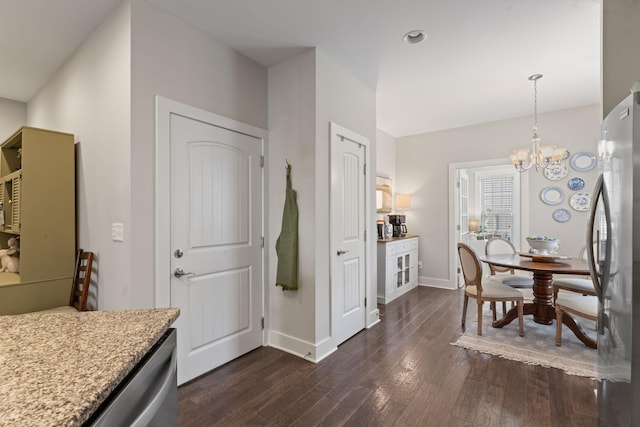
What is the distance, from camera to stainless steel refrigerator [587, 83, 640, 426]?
3.84 ft

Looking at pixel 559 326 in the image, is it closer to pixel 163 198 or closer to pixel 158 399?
pixel 158 399

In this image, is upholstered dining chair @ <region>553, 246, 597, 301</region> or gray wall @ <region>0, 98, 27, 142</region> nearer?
upholstered dining chair @ <region>553, 246, 597, 301</region>

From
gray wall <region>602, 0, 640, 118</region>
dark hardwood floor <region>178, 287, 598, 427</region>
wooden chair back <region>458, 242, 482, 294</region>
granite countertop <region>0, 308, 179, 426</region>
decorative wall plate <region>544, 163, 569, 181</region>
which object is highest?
gray wall <region>602, 0, 640, 118</region>

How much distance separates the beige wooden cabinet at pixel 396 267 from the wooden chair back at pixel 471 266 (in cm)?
118

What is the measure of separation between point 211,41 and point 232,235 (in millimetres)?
1606

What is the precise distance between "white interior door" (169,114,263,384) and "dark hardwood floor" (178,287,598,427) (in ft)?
0.85

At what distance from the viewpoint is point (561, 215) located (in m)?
4.20

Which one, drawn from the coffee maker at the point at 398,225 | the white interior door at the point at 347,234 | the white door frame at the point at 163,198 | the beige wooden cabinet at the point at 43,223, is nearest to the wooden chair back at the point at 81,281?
the beige wooden cabinet at the point at 43,223

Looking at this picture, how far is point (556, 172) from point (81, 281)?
562 cm

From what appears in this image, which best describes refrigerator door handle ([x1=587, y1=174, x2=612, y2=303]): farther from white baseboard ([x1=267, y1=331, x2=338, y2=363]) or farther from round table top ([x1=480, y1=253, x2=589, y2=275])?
white baseboard ([x1=267, y1=331, x2=338, y2=363])

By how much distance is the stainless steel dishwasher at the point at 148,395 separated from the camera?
691mm

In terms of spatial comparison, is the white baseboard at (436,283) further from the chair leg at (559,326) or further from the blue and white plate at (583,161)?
the blue and white plate at (583,161)

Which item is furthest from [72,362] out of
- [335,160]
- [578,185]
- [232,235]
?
[578,185]

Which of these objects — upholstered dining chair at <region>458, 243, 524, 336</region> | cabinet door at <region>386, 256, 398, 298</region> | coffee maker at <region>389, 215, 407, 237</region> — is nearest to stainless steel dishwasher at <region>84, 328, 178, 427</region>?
upholstered dining chair at <region>458, 243, 524, 336</region>
